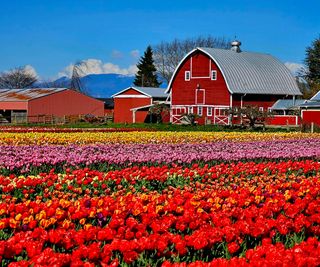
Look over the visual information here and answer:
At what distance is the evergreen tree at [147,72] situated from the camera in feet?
284

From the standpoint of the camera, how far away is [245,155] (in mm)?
13750

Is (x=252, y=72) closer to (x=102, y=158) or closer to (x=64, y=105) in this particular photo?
(x=64, y=105)

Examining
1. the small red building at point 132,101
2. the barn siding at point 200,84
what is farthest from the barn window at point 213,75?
the small red building at point 132,101

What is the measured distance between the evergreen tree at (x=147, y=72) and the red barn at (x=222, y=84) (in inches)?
1246

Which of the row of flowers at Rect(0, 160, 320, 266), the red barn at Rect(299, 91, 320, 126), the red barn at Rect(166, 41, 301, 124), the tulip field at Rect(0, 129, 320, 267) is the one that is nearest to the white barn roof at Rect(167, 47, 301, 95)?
the red barn at Rect(166, 41, 301, 124)

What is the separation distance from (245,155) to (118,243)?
946 centimetres

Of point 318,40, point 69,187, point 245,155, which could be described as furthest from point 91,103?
point 69,187

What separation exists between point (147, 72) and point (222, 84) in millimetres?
38795

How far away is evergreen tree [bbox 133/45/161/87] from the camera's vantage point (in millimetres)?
86625

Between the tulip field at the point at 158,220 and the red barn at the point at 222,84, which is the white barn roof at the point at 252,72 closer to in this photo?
the red barn at the point at 222,84

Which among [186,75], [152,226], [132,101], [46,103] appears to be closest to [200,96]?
[186,75]

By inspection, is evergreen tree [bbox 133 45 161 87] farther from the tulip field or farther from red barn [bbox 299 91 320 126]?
the tulip field

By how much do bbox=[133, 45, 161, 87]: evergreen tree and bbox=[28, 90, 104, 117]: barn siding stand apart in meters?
22.7

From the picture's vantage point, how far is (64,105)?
60656mm
